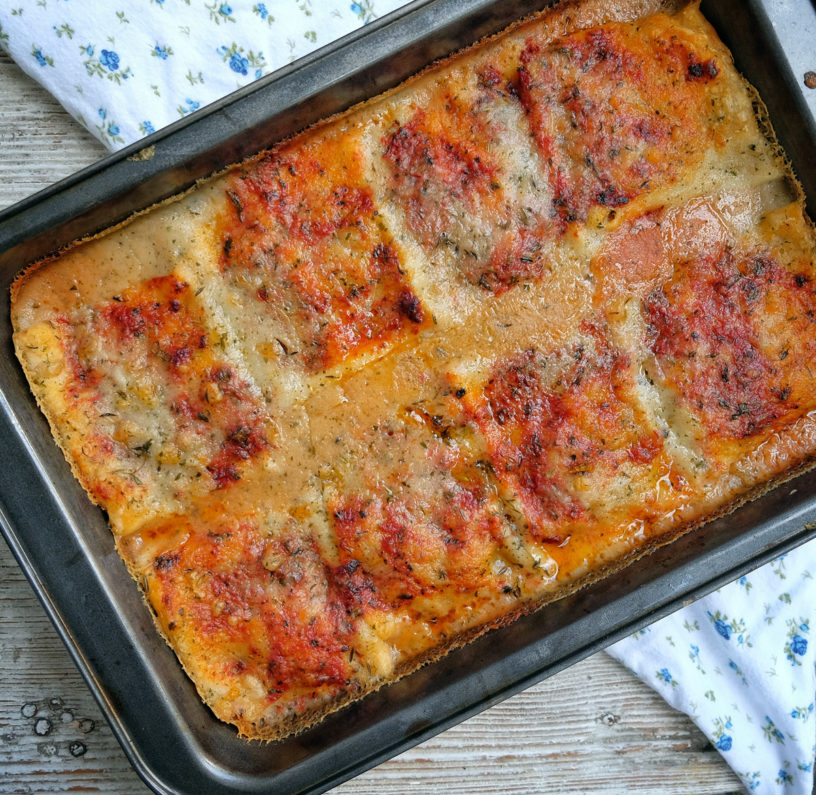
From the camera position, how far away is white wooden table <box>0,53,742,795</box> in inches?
97.4

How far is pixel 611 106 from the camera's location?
2084 mm

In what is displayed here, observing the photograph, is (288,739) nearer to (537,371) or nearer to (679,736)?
(537,371)

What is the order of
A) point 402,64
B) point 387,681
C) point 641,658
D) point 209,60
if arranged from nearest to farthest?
point 402,64
point 387,681
point 209,60
point 641,658

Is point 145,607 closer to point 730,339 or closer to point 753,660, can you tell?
point 730,339

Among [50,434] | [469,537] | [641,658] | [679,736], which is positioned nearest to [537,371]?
[469,537]

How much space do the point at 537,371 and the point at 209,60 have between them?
152cm

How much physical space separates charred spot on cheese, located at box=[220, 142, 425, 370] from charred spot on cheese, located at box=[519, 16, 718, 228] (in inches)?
21.6

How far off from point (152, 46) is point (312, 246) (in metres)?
0.96

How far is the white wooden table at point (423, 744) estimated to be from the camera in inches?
97.4

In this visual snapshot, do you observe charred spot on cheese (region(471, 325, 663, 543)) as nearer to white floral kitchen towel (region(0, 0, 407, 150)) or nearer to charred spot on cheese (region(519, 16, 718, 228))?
charred spot on cheese (region(519, 16, 718, 228))

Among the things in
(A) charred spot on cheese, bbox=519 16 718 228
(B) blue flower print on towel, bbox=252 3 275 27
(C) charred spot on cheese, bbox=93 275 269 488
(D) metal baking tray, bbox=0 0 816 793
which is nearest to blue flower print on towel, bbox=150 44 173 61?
(B) blue flower print on towel, bbox=252 3 275 27

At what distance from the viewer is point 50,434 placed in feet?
6.80

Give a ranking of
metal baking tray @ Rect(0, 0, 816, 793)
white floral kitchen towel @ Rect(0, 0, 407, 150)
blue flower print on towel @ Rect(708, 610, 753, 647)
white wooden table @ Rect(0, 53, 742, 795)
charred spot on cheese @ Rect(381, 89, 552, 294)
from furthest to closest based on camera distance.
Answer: blue flower print on towel @ Rect(708, 610, 753, 647)
white wooden table @ Rect(0, 53, 742, 795)
white floral kitchen towel @ Rect(0, 0, 407, 150)
charred spot on cheese @ Rect(381, 89, 552, 294)
metal baking tray @ Rect(0, 0, 816, 793)

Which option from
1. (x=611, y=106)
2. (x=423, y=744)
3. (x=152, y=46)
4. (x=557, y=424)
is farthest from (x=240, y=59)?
(x=423, y=744)
